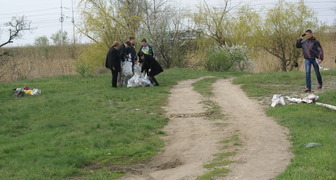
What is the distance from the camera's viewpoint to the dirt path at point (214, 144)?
6436 millimetres

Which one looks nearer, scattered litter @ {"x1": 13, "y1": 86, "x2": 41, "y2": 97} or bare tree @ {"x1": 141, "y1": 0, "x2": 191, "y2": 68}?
scattered litter @ {"x1": 13, "y1": 86, "x2": 41, "y2": 97}

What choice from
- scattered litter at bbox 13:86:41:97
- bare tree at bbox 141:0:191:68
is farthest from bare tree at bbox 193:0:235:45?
scattered litter at bbox 13:86:41:97

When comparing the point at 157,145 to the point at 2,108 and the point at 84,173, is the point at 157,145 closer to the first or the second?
the point at 84,173

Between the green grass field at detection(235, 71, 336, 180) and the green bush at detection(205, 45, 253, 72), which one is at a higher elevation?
the green bush at detection(205, 45, 253, 72)

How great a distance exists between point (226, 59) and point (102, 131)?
60.4 ft

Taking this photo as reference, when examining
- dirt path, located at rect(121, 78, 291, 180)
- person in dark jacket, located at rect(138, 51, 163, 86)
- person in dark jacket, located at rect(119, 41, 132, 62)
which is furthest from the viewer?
person in dark jacket, located at rect(119, 41, 132, 62)

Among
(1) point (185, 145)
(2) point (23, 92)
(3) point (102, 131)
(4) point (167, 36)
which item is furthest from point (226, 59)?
(1) point (185, 145)

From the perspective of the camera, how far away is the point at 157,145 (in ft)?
28.5

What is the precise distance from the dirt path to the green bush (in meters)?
14.0

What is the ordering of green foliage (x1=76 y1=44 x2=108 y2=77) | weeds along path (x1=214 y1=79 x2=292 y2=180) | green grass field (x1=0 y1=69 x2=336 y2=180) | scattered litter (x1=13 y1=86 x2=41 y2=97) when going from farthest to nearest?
green foliage (x1=76 y1=44 x2=108 y2=77) < scattered litter (x1=13 y1=86 x2=41 y2=97) < green grass field (x1=0 y1=69 x2=336 y2=180) < weeds along path (x1=214 y1=79 x2=292 y2=180)

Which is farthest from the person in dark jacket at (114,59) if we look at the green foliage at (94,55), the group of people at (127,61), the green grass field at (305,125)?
the green foliage at (94,55)

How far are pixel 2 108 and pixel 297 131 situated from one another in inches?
344

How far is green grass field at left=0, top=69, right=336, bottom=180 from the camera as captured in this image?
6.96 metres

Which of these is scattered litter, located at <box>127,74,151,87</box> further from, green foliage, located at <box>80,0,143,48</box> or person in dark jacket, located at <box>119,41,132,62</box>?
green foliage, located at <box>80,0,143,48</box>
